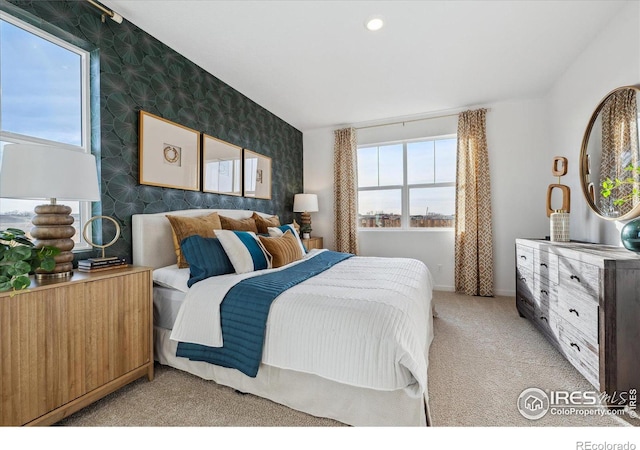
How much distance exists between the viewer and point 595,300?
5.49 feet

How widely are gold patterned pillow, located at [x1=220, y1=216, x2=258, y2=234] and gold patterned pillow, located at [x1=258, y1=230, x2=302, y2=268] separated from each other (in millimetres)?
423

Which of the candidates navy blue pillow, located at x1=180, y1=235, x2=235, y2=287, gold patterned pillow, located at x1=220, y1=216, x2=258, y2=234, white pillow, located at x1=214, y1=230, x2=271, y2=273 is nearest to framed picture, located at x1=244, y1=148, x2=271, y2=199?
gold patterned pillow, located at x1=220, y1=216, x2=258, y2=234

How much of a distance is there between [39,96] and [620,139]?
409cm

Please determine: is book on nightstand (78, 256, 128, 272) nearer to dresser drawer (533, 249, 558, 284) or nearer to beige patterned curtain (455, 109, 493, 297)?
dresser drawer (533, 249, 558, 284)

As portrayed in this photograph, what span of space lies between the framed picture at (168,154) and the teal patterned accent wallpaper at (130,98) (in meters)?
0.06

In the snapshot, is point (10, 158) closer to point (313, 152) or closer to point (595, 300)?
point (595, 300)

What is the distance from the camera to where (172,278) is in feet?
6.75

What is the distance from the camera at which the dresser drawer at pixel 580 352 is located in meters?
1.68

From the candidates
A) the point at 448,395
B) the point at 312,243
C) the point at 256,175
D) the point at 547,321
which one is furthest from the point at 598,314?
the point at 256,175

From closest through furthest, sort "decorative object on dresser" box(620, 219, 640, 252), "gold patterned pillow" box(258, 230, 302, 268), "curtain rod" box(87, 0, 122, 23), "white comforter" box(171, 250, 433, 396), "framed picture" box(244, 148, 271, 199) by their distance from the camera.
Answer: "white comforter" box(171, 250, 433, 396)
"decorative object on dresser" box(620, 219, 640, 252)
"curtain rod" box(87, 0, 122, 23)
"gold patterned pillow" box(258, 230, 302, 268)
"framed picture" box(244, 148, 271, 199)

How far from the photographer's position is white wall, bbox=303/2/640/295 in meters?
2.29

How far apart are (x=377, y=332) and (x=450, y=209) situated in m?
3.31

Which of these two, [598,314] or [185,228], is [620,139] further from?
[185,228]

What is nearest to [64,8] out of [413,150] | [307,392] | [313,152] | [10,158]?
[10,158]
